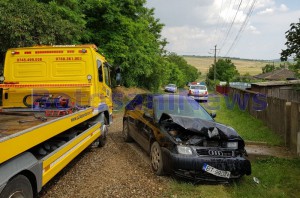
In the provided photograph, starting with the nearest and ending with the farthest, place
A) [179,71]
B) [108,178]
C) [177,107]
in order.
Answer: [108,178] < [177,107] < [179,71]

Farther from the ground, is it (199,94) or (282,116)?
(199,94)

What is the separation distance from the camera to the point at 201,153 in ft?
18.3

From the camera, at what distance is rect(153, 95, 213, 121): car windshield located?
7236 millimetres

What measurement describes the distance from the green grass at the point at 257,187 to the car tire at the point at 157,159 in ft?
1.30

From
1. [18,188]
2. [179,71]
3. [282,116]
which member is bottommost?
[18,188]

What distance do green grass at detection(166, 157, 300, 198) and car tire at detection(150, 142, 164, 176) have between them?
15.6 inches

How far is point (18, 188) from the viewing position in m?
3.42

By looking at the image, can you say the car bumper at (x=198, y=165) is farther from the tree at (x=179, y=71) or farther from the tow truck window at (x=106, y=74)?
the tree at (x=179, y=71)

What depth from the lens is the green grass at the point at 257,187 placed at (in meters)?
5.26

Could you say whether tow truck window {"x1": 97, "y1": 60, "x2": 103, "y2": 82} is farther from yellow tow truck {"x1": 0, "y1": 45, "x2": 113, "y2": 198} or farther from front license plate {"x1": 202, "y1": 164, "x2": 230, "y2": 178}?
front license plate {"x1": 202, "y1": 164, "x2": 230, "y2": 178}

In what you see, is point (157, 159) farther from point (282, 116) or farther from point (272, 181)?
point (282, 116)

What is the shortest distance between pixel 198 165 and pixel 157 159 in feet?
3.35

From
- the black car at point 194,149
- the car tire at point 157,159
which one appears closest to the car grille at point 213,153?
the black car at point 194,149

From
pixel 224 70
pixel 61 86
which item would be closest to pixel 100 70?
pixel 61 86
